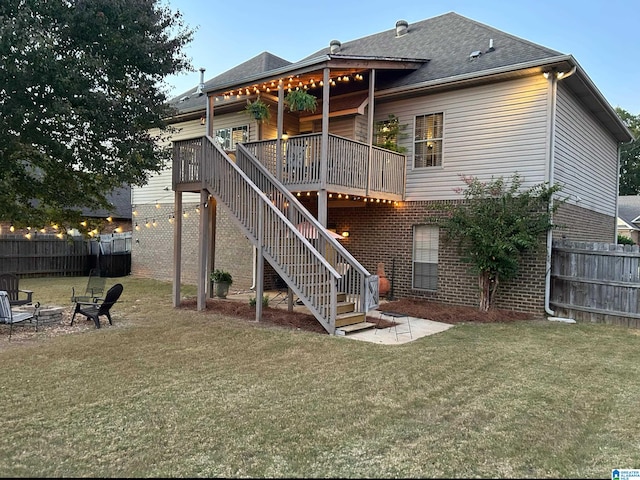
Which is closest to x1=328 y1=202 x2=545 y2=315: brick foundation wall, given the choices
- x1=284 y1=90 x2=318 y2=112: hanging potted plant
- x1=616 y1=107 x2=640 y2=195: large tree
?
x1=284 y1=90 x2=318 y2=112: hanging potted plant

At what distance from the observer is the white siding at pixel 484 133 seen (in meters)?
9.69

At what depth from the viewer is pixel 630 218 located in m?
29.6

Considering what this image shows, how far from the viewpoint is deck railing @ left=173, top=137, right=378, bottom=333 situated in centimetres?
780

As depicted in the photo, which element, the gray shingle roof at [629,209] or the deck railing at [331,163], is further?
the gray shingle roof at [629,209]

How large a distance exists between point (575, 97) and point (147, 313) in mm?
11698

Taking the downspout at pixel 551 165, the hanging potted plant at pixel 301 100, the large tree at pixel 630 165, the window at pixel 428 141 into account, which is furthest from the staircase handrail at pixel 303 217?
the large tree at pixel 630 165

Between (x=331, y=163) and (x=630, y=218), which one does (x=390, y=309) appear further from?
(x=630, y=218)

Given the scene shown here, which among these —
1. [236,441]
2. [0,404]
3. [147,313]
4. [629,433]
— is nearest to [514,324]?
[629,433]

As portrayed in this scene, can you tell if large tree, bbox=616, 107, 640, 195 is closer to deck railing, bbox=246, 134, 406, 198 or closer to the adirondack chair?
deck railing, bbox=246, 134, 406, 198

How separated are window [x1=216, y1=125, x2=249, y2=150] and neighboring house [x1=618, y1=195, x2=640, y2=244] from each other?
2613 cm

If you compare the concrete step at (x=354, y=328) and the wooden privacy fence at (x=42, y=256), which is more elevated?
the wooden privacy fence at (x=42, y=256)

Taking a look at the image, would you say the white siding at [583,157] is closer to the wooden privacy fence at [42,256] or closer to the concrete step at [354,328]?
the concrete step at [354,328]

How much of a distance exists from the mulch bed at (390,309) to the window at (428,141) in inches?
146

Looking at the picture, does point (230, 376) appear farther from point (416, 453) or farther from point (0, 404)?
point (416, 453)
